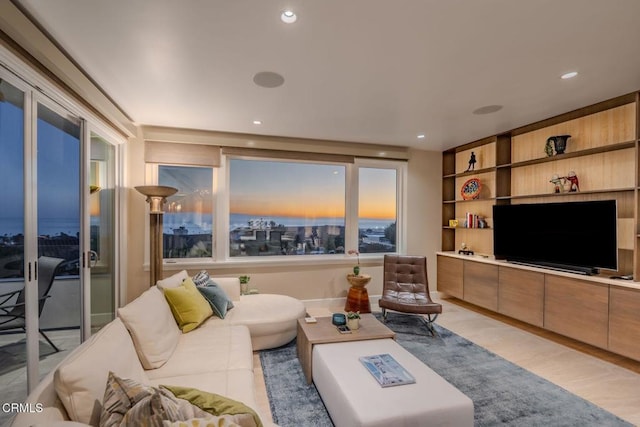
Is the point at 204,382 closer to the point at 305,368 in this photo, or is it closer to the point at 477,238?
the point at 305,368

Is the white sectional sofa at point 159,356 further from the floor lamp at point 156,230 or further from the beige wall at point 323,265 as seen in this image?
the beige wall at point 323,265

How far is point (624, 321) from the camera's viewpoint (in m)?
Answer: 2.55

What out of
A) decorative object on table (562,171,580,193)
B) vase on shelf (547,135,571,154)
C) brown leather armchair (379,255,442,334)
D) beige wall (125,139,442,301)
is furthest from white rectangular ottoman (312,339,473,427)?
vase on shelf (547,135,571,154)

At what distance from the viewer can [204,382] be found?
167cm

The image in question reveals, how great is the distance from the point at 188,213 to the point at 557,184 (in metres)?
4.71

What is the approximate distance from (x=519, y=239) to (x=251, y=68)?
3.73 m

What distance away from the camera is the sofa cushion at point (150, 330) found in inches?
68.9

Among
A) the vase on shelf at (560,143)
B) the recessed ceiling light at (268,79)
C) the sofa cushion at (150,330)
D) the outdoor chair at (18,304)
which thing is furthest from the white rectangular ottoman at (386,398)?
the vase on shelf at (560,143)

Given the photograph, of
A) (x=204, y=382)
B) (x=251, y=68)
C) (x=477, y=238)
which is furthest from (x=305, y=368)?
(x=477, y=238)

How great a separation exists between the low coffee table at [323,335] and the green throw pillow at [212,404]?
124cm

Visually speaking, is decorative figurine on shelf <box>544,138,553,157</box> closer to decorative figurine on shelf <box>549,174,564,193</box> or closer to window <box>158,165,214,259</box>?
decorative figurine on shelf <box>549,174,564,193</box>

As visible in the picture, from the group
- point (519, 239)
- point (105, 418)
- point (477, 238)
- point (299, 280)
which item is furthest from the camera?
point (477, 238)

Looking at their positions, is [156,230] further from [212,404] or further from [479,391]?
[479,391]

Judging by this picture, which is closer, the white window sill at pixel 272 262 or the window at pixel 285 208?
the white window sill at pixel 272 262
